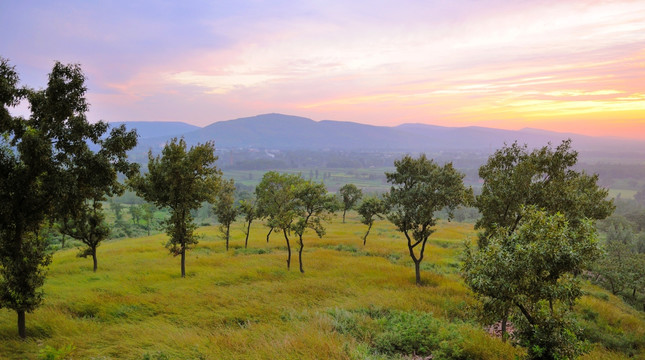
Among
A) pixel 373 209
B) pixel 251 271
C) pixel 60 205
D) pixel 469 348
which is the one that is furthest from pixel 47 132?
pixel 373 209

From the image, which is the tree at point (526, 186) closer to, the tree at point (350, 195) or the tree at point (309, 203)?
the tree at point (309, 203)

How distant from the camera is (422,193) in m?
22.2

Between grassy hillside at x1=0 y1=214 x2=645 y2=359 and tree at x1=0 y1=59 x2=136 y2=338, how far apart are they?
304 cm

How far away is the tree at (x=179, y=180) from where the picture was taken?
874 inches

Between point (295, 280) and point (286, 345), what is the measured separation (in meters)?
12.1

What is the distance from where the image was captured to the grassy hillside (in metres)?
12.0

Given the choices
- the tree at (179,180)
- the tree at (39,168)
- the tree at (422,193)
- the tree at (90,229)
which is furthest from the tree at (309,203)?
the tree at (90,229)

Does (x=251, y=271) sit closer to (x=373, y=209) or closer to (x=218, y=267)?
(x=218, y=267)

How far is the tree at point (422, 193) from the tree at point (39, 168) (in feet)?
61.4

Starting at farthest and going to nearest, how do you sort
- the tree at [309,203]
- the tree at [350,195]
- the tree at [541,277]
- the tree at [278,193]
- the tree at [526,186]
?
the tree at [350,195] → the tree at [278,193] → the tree at [309,203] → the tree at [526,186] → the tree at [541,277]

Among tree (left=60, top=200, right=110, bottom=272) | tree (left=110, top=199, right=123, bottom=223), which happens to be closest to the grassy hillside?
tree (left=60, top=200, right=110, bottom=272)

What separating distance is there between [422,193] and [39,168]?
21772 mm

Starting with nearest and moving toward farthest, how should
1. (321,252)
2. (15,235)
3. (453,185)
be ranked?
(15,235), (453,185), (321,252)

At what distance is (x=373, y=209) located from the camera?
4034cm
